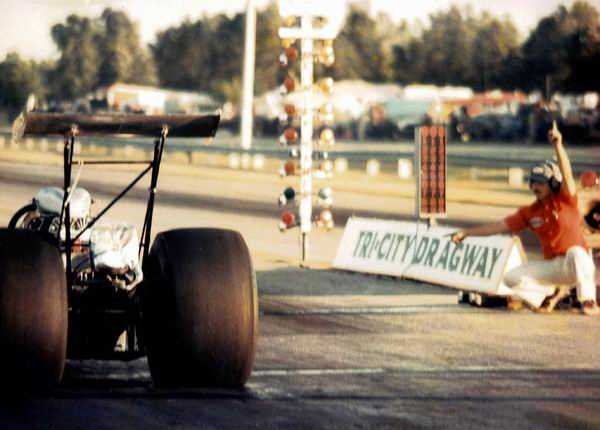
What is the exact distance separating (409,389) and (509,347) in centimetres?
221

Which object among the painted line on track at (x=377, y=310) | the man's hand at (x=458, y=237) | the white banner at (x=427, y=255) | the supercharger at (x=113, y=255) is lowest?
the painted line on track at (x=377, y=310)

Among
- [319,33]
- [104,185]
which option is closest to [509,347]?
[319,33]

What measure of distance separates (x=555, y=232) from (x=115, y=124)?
5318 mm

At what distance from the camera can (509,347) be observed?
1169 centimetres

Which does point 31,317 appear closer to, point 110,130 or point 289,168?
point 110,130

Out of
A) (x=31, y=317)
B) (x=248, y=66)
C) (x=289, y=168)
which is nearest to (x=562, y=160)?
(x=289, y=168)

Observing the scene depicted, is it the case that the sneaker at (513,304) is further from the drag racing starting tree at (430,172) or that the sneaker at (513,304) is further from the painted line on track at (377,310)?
the drag racing starting tree at (430,172)

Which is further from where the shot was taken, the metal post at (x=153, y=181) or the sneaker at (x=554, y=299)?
the sneaker at (x=554, y=299)

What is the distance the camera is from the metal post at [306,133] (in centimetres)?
1877

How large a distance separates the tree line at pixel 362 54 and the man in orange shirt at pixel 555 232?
184ft

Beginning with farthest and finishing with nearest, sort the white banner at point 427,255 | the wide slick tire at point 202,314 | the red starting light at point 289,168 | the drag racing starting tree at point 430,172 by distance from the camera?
1. the red starting light at point 289,168
2. the drag racing starting tree at point 430,172
3. the white banner at point 427,255
4. the wide slick tire at point 202,314

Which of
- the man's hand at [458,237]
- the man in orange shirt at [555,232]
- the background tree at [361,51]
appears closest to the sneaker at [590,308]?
the man in orange shirt at [555,232]

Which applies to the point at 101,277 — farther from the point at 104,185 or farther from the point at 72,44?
the point at 72,44

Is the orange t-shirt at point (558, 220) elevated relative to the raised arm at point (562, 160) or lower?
lower
